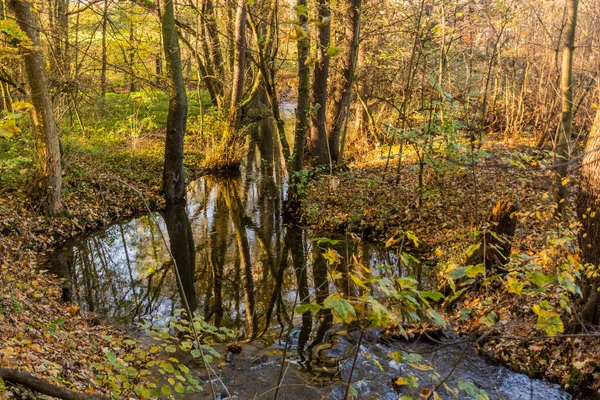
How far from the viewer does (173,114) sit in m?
12.5

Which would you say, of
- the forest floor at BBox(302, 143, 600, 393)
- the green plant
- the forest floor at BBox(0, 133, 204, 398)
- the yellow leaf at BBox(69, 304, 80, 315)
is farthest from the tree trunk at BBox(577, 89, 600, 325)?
the yellow leaf at BBox(69, 304, 80, 315)

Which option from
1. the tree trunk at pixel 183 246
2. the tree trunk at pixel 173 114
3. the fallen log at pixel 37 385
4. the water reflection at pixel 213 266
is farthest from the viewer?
the tree trunk at pixel 173 114

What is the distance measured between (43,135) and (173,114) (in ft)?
11.8

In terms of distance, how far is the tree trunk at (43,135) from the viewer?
30.2 ft

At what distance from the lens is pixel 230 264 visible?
9.52 meters

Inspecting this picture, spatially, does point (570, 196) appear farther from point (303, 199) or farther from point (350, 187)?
point (303, 199)

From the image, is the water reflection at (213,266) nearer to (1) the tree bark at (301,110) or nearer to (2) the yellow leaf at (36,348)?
(1) the tree bark at (301,110)

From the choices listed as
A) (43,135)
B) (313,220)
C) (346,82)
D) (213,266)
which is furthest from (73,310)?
(346,82)

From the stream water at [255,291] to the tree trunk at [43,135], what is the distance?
47.1 inches

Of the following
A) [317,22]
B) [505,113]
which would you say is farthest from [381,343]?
[505,113]

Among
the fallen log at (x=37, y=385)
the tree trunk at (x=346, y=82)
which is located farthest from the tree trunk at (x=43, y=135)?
the fallen log at (x=37, y=385)

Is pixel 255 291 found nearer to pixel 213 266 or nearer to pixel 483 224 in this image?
pixel 213 266

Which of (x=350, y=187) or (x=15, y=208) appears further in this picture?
(x=350, y=187)

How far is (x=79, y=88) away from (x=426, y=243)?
10.9 meters
